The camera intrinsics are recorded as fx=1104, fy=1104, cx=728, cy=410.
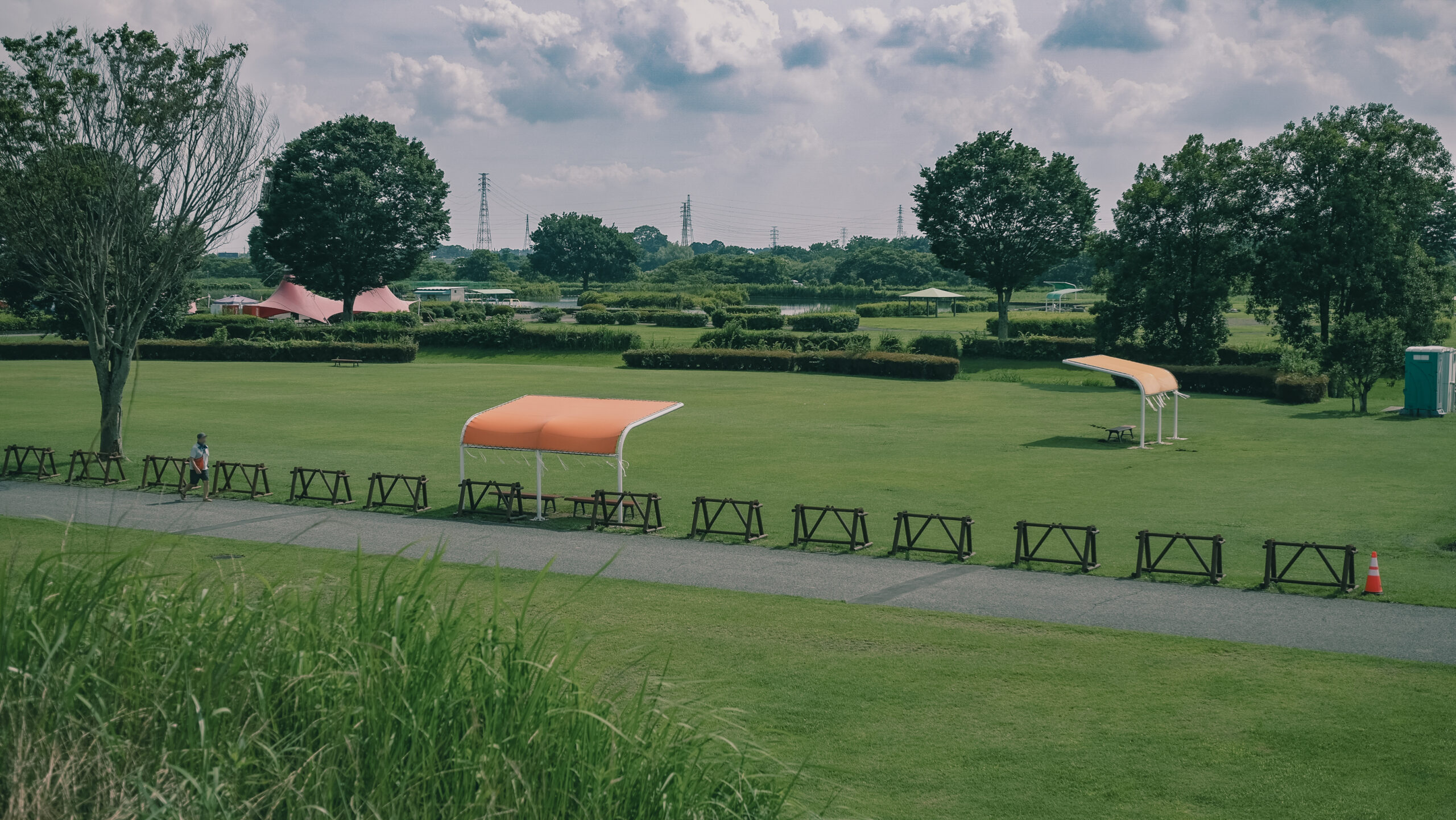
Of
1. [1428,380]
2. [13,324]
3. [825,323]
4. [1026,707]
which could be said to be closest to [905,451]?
[1026,707]

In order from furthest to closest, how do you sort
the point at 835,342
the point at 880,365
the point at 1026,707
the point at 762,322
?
the point at 762,322, the point at 835,342, the point at 880,365, the point at 1026,707

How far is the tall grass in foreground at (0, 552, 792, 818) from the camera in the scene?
4684 mm

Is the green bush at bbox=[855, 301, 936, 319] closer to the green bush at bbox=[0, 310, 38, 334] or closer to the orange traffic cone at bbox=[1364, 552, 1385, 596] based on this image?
the green bush at bbox=[0, 310, 38, 334]

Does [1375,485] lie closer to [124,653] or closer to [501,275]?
[124,653]

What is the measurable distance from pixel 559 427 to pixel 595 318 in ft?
191

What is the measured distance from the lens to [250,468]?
26594mm

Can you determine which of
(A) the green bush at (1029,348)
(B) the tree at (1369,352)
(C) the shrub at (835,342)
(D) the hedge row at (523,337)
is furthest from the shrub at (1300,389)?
(D) the hedge row at (523,337)

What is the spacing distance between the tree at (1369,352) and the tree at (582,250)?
343ft

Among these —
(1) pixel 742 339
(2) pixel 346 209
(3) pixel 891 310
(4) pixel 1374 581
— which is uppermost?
(2) pixel 346 209

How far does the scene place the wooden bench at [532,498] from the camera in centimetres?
2252

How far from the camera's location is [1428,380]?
38.9 metres

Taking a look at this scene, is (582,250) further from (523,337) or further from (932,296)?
(523,337)

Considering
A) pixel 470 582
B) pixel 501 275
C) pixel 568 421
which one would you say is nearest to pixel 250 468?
pixel 568 421

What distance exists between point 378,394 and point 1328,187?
4194 centimetres
